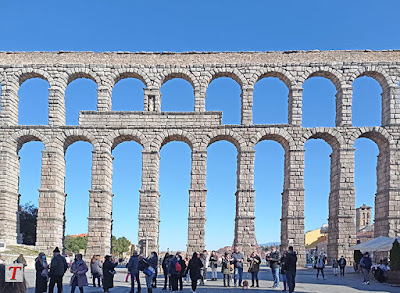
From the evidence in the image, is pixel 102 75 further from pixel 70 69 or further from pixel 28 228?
pixel 28 228

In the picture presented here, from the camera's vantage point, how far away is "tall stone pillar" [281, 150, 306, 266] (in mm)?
31109

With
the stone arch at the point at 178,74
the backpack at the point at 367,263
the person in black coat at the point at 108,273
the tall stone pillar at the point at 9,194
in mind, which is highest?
the stone arch at the point at 178,74

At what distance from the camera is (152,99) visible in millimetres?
33688

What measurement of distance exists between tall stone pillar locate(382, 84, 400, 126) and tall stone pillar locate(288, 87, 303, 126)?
19.6 feet

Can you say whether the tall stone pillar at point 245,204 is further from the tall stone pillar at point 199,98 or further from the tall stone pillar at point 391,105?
the tall stone pillar at point 391,105

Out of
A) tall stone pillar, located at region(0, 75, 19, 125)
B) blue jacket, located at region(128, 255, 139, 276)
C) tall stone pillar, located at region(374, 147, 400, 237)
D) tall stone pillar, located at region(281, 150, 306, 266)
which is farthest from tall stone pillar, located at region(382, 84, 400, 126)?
tall stone pillar, located at region(0, 75, 19, 125)

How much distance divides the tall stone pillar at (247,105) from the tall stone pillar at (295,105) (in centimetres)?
283

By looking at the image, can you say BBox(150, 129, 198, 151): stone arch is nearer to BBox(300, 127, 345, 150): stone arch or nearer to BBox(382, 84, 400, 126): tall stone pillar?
BBox(300, 127, 345, 150): stone arch

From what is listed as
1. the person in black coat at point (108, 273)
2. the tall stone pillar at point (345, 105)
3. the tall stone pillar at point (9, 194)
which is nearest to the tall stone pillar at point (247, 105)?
the tall stone pillar at point (345, 105)

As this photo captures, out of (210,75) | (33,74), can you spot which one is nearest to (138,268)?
(210,75)

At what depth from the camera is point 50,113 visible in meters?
33.5

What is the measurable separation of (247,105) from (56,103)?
1364 cm

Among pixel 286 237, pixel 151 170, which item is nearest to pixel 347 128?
pixel 286 237

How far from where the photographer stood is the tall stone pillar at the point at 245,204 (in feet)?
101
